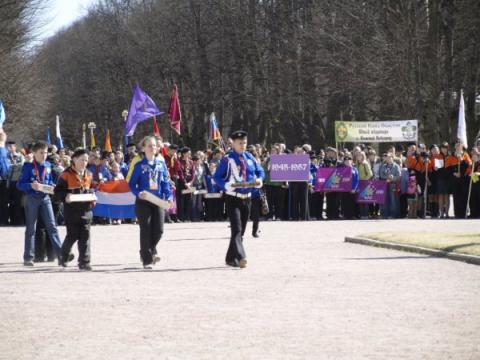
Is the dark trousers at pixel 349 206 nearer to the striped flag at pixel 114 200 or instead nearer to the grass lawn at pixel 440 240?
the striped flag at pixel 114 200

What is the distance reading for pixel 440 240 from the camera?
59.6 ft

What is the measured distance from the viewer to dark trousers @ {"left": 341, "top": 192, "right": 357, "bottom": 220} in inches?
1188

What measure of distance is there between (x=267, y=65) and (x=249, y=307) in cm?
4675

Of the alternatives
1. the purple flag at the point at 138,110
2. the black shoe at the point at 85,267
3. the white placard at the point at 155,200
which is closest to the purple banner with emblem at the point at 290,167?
the purple flag at the point at 138,110

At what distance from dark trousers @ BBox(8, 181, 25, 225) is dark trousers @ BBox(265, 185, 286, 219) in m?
6.57

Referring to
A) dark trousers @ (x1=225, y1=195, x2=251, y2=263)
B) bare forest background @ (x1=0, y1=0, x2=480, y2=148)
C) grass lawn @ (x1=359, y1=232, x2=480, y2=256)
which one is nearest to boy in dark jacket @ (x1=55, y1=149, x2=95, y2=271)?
dark trousers @ (x1=225, y1=195, x2=251, y2=263)

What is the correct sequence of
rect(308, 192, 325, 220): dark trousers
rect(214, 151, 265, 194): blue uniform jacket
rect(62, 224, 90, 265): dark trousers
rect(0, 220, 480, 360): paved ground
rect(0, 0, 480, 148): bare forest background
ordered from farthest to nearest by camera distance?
rect(0, 0, 480, 148): bare forest background, rect(308, 192, 325, 220): dark trousers, rect(214, 151, 265, 194): blue uniform jacket, rect(62, 224, 90, 265): dark trousers, rect(0, 220, 480, 360): paved ground

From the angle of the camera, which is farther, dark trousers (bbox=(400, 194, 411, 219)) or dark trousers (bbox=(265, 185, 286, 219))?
dark trousers (bbox=(265, 185, 286, 219))

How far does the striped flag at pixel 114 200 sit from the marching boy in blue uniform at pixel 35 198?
11.9 m

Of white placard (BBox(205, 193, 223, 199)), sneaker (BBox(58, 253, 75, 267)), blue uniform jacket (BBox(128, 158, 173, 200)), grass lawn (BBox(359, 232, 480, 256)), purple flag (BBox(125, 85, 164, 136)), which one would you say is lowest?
sneaker (BBox(58, 253, 75, 267))

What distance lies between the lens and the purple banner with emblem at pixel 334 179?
98.2 feet

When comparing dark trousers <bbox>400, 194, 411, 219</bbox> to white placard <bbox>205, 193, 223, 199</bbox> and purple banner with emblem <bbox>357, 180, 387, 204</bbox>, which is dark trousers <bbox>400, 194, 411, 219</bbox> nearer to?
purple banner with emblem <bbox>357, 180, 387, 204</bbox>

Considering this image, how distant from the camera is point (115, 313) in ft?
34.5

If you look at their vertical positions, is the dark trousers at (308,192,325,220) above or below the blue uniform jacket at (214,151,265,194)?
below
